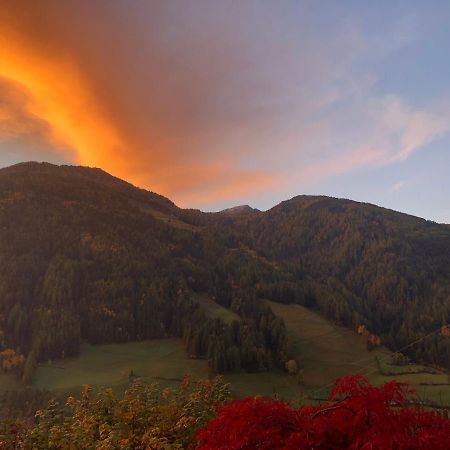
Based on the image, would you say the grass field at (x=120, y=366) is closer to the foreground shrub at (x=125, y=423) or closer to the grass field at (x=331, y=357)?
the grass field at (x=331, y=357)

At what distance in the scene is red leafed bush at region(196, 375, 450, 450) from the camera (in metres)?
12.1

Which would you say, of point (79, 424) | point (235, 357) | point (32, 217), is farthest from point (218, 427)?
point (32, 217)

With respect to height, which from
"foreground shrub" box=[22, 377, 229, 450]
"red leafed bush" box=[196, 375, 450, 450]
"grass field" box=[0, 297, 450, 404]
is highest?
"red leafed bush" box=[196, 375, 450, 450]

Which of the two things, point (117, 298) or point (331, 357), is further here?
point (117, 298)

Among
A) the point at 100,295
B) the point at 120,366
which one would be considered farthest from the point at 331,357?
the point at 100,295

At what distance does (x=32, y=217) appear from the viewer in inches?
7067

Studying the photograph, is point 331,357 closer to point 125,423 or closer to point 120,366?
point 120,366

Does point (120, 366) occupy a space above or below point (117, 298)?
below

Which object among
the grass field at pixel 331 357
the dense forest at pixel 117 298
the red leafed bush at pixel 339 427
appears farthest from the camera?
the dense forest at pixel 117 298

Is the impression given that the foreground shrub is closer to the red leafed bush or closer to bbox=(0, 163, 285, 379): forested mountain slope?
the red leafed bush

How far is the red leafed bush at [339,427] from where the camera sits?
12.1 meters

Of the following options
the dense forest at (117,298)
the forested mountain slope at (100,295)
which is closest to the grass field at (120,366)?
the dense forest at (117,298)

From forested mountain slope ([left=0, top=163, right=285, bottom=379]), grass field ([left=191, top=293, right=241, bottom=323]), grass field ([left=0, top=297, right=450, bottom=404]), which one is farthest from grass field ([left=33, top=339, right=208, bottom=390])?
grass field ([left=191, top=293, right=241, bottom=323])

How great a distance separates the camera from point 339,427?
42.8 ft
